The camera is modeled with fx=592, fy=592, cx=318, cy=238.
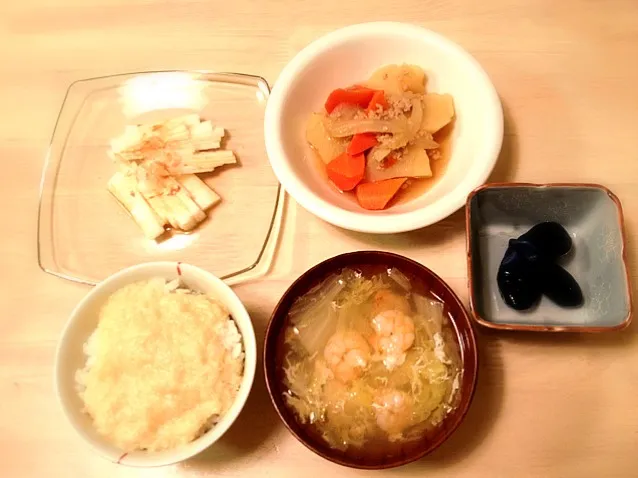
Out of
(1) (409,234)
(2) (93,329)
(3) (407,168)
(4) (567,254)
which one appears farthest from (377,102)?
(2) (93,329)

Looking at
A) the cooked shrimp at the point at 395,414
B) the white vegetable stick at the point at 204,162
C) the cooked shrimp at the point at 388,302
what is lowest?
the cooked shrimp at the point at 395,414

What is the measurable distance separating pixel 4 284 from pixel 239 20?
839mm

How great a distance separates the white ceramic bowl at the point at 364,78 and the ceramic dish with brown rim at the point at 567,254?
95 millimetres

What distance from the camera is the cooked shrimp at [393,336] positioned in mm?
1087

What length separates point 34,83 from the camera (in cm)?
148

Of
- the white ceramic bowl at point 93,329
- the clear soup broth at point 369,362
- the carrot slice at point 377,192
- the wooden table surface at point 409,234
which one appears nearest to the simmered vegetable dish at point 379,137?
the carrot slice at point 377,192

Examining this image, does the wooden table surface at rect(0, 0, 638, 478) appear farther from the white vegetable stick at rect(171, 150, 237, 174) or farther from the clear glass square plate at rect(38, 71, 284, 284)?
the white vegetable stick at rect(171, 150, 237, 174)

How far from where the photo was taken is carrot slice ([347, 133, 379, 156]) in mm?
1278

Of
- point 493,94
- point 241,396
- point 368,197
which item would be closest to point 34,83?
point 368,197

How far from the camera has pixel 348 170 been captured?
4.19 feet

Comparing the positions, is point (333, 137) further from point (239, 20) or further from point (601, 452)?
point (601, 452)

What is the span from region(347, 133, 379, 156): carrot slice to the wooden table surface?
0.17 m

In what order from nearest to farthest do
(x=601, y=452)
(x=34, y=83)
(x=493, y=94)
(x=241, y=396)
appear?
(x=241, y=396), (x=601, y=452), (x=493, y=94), (x=34, y=83)

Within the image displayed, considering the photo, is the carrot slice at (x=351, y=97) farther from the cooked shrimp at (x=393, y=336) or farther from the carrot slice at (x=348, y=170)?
the cooked shrimp at (x=393, y=336)
